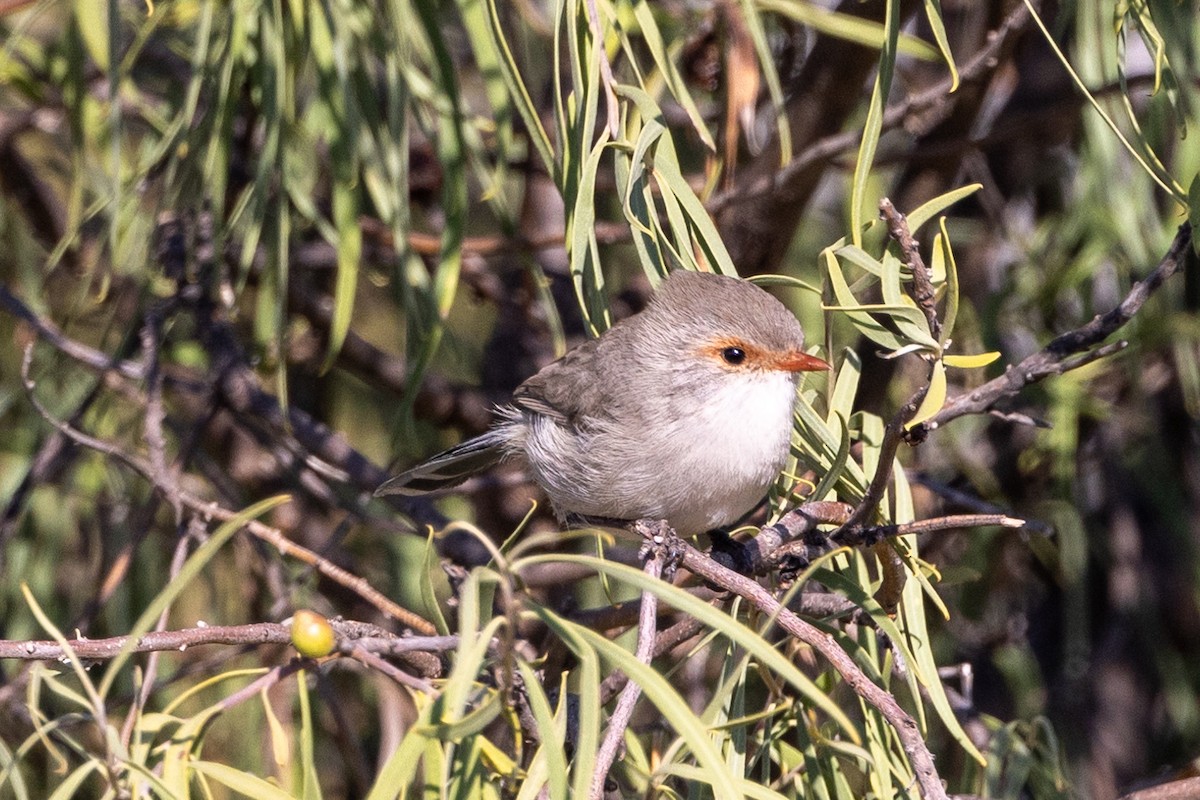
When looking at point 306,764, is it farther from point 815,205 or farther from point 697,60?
point 815,205

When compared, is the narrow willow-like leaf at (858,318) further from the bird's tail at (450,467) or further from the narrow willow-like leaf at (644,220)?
the bird's tail at (450,467)

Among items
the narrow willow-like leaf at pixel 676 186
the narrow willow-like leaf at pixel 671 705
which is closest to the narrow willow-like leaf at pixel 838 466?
A: the narrow willow-like leaf at pixel 676 186

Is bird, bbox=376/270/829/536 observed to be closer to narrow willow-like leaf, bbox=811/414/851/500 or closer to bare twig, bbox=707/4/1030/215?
narrow willow-like leaf, bbox=811/414/851/500

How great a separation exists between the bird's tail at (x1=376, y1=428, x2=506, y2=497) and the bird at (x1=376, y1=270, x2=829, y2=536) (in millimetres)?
14

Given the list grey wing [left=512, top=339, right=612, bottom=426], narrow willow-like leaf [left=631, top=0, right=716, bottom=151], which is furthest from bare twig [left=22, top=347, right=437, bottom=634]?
narrow willow-like leaf [left=631, top=0, right=716, bottom=151]

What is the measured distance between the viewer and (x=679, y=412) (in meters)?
3.17

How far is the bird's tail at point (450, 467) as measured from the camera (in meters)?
3.59

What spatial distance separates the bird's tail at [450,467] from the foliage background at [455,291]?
0.13 m

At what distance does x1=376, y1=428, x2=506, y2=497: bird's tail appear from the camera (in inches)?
141

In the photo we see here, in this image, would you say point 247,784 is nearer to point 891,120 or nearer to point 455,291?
point 455,291

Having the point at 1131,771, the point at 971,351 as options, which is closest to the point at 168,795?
the point at 971,351

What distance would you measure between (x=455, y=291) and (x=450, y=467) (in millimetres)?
516

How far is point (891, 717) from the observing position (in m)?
1.86

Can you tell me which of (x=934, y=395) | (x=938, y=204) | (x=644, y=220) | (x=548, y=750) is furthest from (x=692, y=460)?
(x=548, y=750)
